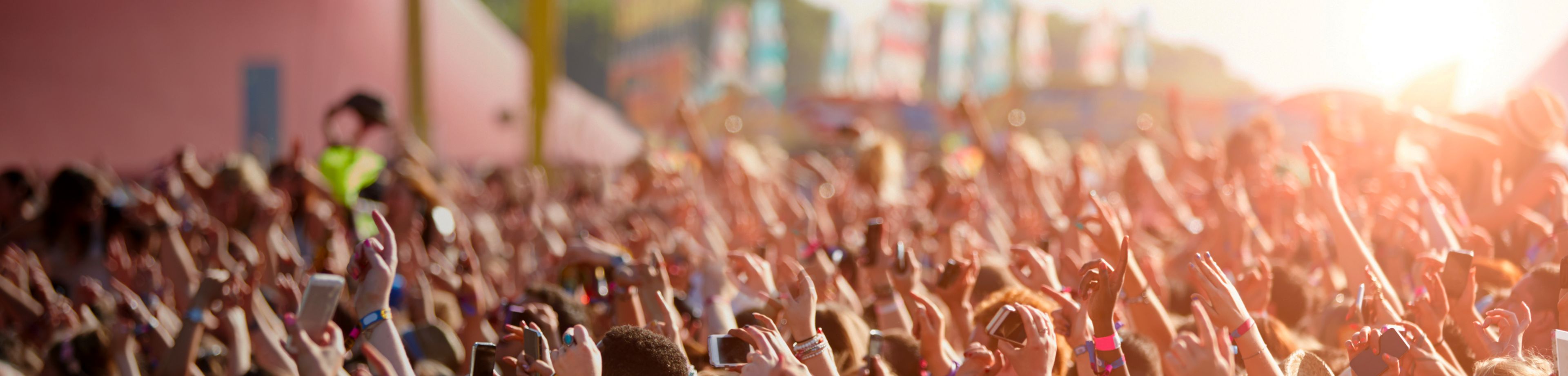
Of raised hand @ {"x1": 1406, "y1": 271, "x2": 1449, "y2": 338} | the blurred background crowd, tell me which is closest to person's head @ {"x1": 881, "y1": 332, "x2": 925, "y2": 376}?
the blurred background crowd

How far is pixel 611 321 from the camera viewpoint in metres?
3.22

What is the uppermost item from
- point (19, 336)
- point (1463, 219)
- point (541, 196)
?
point (1463, 219)

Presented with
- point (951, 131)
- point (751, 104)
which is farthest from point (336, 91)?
point (951, 131)

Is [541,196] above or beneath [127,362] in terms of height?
beneath

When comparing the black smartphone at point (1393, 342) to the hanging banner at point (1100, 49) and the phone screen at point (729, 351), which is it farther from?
the hanging banner at point (1100, 49)

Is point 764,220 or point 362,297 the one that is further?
point 764,220

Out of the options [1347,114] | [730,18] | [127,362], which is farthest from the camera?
[730,18]

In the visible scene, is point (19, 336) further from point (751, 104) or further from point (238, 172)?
point (751, 104)

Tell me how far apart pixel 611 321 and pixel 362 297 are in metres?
0.84

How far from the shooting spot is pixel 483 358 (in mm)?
2395

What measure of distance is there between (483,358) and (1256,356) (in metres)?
1.62

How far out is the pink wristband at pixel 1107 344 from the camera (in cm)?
219

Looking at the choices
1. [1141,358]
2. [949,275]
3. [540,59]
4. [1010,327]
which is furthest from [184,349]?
[540,59]

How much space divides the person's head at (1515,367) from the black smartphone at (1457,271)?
0.38 meters
